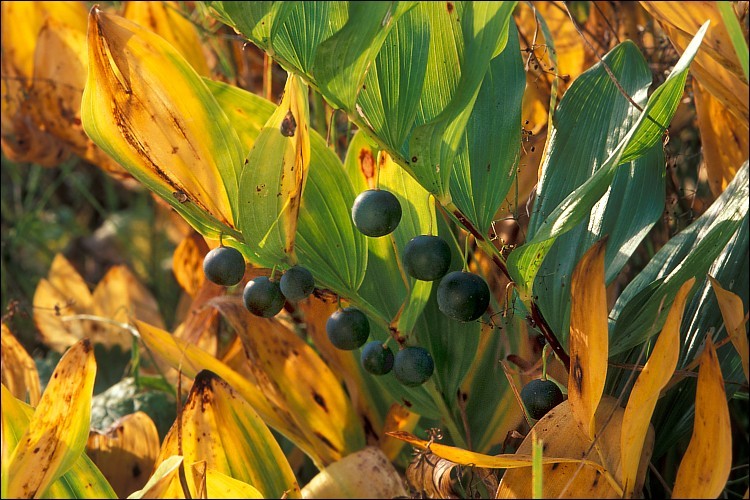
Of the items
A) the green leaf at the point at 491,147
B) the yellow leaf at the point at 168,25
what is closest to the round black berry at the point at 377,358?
the green leaf at the point at 491,147

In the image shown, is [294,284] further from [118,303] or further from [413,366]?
[118,303]

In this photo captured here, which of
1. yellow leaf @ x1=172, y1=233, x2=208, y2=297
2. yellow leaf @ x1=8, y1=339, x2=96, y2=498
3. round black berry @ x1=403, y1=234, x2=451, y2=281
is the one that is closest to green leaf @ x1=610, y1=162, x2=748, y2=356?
round black berry @ x1=403, y1=234, x2=451, y2=281

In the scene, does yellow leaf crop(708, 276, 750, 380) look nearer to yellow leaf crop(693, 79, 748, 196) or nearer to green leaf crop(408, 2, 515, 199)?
green leaf crop(408, 2, 515, 199)

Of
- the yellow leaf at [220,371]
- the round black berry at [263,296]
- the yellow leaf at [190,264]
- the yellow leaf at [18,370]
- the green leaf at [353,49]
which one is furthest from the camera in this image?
the yellow leaf at [190,264]

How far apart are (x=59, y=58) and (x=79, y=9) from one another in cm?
10

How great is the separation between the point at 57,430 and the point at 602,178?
36 centimetres

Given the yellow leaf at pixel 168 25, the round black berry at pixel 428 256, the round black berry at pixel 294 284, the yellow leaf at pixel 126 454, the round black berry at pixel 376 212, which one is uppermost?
the yellow leaf at pixel 168 25

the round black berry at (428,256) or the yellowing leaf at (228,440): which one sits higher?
the round black berry at (428,256)

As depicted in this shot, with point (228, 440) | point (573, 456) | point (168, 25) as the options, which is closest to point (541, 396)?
point (573, 456)

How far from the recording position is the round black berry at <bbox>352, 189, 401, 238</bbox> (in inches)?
20.8

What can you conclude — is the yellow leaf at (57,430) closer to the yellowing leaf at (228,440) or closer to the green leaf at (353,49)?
the yellowing leaf at (228,440)

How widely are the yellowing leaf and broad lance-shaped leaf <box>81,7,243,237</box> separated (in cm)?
14

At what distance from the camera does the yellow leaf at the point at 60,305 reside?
47.6 inches

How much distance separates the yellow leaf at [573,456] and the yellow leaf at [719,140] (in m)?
0.36
